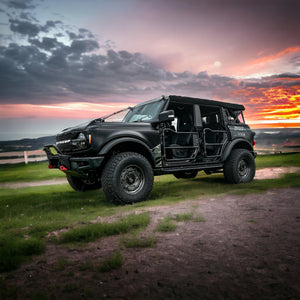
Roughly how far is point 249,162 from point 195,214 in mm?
4038

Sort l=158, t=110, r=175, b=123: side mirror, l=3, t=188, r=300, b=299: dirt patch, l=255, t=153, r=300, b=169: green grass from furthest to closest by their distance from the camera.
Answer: l=255, t=153, r=300, b=169: green grass < l=158, t=110, r=175, b=123: side mirror < l=3, t=188, r=300, b=299: dirt patch

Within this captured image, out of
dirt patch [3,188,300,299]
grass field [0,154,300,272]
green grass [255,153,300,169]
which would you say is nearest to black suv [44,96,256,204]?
grass field [0,154,300,272]

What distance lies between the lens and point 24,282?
1.91 metres

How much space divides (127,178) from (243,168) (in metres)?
3.84

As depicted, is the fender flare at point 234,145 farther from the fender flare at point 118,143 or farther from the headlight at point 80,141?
the headlight at point 80,141

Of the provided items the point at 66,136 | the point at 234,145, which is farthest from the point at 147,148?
the point at 234,145

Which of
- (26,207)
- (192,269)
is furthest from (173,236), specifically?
(26,207)

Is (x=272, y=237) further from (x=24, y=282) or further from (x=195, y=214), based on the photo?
(x=24, y=282)

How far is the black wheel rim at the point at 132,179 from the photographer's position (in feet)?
15.6

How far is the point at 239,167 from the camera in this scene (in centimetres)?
701

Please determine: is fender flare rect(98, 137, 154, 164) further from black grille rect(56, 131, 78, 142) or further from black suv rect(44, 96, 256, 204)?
black grille rect(56, 131, 78, 142)

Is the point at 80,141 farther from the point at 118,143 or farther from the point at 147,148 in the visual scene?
the point at 147,148

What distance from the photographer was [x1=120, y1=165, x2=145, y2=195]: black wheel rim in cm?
476

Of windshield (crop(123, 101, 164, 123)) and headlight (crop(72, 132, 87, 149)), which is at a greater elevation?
windshield (crop(123, 101, 164, 123))
